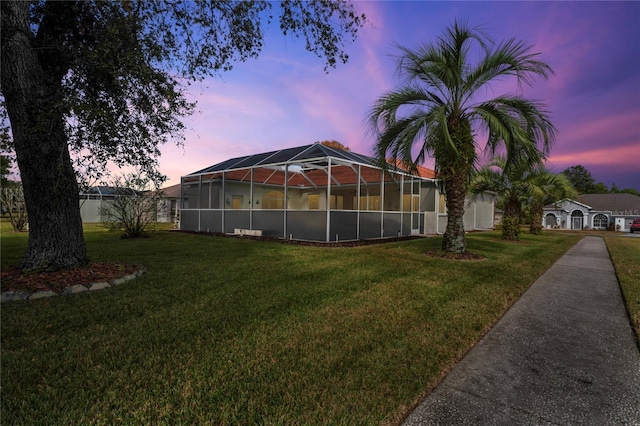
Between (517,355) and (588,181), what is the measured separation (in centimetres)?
8725

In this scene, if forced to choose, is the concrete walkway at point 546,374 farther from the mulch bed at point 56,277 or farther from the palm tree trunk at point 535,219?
the palm tree trunk at point 535,219

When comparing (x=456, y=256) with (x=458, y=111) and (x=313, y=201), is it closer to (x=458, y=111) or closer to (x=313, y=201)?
(x=458, y=111)

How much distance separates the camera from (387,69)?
866 centimetres

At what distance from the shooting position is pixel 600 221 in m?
37.2

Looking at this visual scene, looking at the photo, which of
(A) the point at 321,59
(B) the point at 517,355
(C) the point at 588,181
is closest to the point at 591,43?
(A) the point at 321,59

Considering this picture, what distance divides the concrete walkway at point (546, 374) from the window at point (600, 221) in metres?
44.4

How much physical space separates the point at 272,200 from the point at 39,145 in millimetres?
14285

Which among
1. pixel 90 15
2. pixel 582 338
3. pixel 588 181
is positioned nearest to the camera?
pixel 582 338

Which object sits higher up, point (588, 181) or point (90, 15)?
point (588, 181)

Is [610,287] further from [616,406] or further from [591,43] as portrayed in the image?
[591,43]

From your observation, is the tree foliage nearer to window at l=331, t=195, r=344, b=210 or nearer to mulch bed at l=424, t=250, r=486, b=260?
window at l=331, t=195, r=344, b=210

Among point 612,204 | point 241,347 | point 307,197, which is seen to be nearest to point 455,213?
point 241,347

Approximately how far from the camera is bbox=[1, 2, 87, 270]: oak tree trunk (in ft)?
14.8

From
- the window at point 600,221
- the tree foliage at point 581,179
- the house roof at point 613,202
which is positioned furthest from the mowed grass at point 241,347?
the tree foliage at point 581,179
